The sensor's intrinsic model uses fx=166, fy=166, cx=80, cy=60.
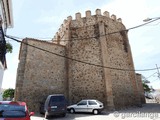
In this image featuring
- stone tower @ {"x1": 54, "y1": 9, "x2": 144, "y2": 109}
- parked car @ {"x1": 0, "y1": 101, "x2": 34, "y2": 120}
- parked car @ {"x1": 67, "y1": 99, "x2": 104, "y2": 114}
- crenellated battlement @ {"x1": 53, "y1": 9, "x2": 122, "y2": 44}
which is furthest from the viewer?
crenellated battlement @ {"x1": 53, "y1": 9, "x2": 122, "y2": 44}

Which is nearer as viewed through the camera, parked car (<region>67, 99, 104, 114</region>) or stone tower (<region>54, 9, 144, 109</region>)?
parked car (<region>67, 99, 104, 114</region>)

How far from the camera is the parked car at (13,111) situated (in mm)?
5309

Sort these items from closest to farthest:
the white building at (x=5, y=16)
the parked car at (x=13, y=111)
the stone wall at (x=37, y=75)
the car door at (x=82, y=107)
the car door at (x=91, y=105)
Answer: the parked car at (x=13, y=111) → the white building at (x=5, y=16) → the car door at (x=91, y=105) → the car door at (x=82, y=107) → the stone wall at (x=37, y=75)

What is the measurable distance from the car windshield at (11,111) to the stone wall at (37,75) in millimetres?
8342

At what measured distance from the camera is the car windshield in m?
5.37

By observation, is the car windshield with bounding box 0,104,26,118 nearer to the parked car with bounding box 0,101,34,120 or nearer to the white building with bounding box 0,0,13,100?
the parked car with bounding box 0,101,34,120

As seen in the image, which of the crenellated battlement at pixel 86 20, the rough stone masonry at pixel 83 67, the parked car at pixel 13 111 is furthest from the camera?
the crenellated battlement at pixel 86 20

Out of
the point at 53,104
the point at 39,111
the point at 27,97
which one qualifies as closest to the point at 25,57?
the point at 27,97

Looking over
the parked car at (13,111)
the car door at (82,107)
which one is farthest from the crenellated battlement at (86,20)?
the parked car at (13,111)

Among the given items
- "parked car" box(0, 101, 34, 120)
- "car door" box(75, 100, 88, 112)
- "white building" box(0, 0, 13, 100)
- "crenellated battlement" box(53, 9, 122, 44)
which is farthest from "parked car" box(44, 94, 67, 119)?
"crenellated battlement" box(53, 9, 122, 44)

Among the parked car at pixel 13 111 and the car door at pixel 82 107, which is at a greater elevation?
the parked car at pixel 13 111

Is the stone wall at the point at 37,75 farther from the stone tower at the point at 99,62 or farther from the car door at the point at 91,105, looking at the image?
the car door at the point at 91,105

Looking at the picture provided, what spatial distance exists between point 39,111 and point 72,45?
7630mm

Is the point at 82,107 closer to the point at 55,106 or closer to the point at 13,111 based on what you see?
the point at 55,106
